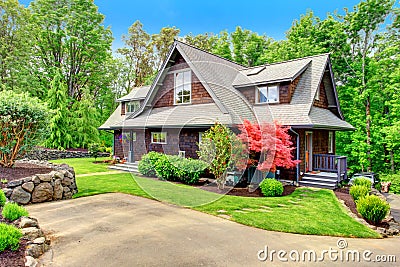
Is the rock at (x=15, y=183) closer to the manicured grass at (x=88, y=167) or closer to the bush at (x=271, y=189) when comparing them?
the manicured grass at (x=88, y=167)

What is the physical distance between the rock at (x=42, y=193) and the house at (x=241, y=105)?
6.87 metres

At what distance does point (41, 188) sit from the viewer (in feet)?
25.7

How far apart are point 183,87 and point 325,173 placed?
9074 mm

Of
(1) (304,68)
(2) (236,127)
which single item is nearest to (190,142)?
(2) (236,127)

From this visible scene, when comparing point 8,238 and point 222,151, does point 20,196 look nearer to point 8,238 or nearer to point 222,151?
point 8,238

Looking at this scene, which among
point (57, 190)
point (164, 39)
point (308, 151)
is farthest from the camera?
point (164, 39)

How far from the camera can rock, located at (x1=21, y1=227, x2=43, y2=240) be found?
4562mm

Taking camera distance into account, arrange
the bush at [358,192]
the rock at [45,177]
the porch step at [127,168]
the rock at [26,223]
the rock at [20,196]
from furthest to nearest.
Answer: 1. the porch step at [127,168]
2. the bush at [358,192]
3. the rock at [45,177]
4. the rock at [20,196]
5. the rock at [26,223]

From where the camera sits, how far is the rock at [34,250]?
13.3ft

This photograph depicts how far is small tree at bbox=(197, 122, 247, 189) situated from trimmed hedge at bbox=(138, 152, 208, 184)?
2.82ft

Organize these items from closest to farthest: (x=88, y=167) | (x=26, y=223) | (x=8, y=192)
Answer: (x=26, y=223)
(x=8, y=192)
(x=88, y=167)

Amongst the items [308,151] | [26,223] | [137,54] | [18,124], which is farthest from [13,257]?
[137,54]

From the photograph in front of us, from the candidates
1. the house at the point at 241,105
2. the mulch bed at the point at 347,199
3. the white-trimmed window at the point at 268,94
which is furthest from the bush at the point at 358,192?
the white-trimmed window at the point at 268,94

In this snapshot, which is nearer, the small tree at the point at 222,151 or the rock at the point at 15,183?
the rock at the point at 15,183
